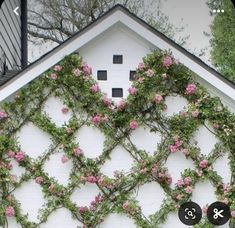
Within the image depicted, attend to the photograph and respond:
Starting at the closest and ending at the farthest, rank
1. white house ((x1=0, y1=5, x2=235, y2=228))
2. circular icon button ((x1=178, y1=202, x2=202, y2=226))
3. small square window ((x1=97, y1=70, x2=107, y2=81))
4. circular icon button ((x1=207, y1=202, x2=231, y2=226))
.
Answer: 1. circular icon button ((x1=178, y1=202, x2=202, y2=226))
2. circular icon button ((x1=207, y1=202, x2=231, y2=226))
3. white house ((x1=0, y1=5, x2=235, y2=228))
4. small square window ((x1=97, y1=70, x2=107, y2=81))

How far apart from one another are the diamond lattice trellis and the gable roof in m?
0.25

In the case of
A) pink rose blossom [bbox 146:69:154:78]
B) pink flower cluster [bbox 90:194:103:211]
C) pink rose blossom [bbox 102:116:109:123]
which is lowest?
pink flower cluster [bbox 90:194:103:211]

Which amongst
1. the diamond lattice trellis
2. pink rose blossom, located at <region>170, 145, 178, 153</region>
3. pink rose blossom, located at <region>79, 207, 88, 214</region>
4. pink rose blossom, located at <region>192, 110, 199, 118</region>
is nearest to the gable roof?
the diamond lattice trellis

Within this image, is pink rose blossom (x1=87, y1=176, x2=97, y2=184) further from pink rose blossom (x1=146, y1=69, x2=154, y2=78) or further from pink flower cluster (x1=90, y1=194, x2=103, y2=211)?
pink rose blossom (x1=146, y1=69, x2=154, y2=78)

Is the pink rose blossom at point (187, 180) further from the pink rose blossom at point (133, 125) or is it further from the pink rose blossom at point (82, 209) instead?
the pink rose blossom at point (82, 209)

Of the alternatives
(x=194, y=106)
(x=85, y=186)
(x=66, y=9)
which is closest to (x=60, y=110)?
(x=85, y=186)

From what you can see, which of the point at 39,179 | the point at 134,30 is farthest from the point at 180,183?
the point at 134,30

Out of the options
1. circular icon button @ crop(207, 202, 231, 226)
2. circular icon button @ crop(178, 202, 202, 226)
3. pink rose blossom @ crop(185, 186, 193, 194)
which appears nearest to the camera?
circular icon button @ crop(178, 202, 202, 226)

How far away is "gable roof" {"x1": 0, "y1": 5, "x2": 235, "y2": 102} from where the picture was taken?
30.7 ft

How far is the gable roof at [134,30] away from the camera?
935 centimetres

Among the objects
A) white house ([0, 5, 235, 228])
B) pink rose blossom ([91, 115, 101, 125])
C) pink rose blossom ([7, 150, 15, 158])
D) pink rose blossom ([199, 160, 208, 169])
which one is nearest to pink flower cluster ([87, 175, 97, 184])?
white house ([0, 5, 235, 228])

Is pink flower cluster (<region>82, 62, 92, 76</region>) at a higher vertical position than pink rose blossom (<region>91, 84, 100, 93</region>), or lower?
higher

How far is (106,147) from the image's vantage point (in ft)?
31.7

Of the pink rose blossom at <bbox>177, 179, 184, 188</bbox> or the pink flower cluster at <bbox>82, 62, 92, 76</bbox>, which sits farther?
the pink flower cluster at <bbox>82, 62, 92, 76</bbox>
